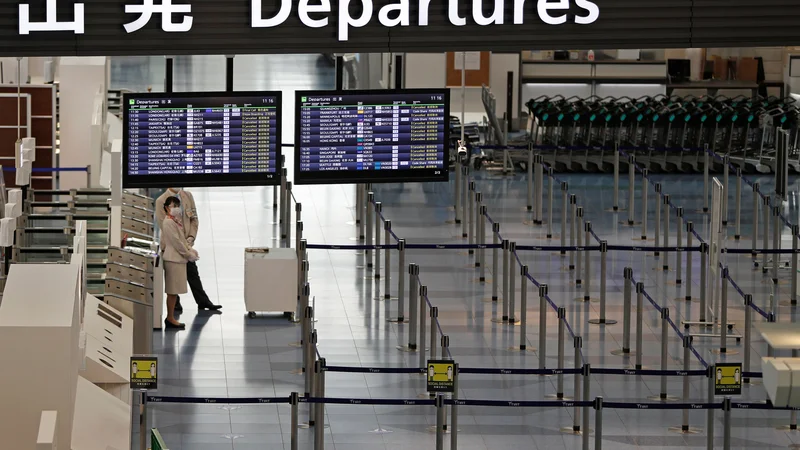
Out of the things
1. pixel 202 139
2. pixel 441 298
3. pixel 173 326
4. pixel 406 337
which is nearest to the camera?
pixel 202 139

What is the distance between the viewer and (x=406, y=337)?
13.6 metres

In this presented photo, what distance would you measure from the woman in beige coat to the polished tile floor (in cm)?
27

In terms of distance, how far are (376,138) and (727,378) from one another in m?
3.30

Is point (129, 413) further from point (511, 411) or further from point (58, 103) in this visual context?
point (58, 103)

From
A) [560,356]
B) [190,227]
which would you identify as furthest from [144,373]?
[190,227]

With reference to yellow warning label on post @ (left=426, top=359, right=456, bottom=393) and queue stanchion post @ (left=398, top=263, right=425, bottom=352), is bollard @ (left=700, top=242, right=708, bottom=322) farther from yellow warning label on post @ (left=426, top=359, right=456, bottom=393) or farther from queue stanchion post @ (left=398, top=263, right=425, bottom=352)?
yellow warning label on post @ (left=426, top=359, right=456, bottom=393)

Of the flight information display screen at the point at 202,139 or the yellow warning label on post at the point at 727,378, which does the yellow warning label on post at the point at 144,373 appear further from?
the yellow warning label on post at the point at 727,378

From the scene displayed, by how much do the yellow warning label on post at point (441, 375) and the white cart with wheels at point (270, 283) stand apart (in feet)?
14.6

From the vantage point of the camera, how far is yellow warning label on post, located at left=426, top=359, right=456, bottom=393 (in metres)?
9.67

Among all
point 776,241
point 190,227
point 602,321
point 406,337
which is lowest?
point 406,337

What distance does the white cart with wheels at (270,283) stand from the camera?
550 inches

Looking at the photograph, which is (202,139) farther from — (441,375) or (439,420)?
(439,420)

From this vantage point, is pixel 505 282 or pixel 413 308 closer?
pixel 413 308

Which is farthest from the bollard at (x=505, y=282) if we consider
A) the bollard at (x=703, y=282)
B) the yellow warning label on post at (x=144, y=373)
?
the yellow warning label on post at (x=144, y=373)
